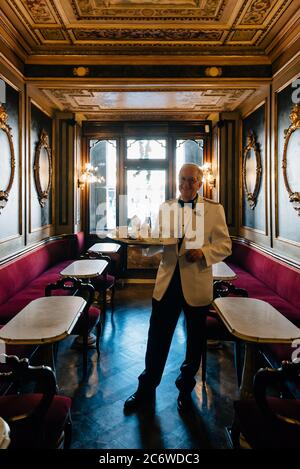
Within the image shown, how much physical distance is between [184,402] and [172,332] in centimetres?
48

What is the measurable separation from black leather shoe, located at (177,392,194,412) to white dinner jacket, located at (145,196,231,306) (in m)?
0.66

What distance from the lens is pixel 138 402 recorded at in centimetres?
220

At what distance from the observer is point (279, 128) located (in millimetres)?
3631

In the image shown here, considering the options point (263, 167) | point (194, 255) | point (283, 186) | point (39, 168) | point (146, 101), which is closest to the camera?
point (194, 255)

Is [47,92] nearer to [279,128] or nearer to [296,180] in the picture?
[279,128]

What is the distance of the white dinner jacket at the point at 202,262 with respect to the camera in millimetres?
2029

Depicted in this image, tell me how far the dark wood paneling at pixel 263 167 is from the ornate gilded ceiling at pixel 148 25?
33.1 inches

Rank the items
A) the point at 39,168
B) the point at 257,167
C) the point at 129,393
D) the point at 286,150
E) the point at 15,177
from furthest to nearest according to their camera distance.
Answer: the point at 39,168 → the point at 257,167 → the point at 15,177 → the point at 286,150 → the point at 129,393

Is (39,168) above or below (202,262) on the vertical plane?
above

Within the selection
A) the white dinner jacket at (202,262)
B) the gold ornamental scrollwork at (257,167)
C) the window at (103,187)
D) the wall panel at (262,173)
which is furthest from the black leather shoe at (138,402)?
the window at (103,187)

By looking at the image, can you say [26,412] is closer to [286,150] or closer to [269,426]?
[269,426]

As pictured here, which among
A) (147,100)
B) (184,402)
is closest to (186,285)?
(184,402)

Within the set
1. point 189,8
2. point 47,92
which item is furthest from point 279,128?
point 47,92

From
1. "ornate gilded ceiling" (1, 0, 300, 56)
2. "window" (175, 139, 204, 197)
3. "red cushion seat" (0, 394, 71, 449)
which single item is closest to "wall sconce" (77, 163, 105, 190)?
"window" (175, 139, 204, 197)
